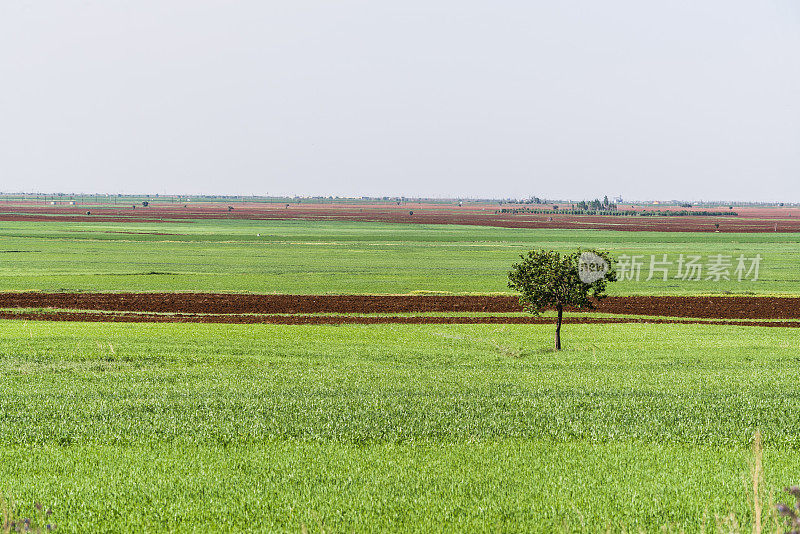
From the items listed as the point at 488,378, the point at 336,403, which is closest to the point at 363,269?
the point at 488,378

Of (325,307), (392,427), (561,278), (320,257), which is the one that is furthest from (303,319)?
(320,257)

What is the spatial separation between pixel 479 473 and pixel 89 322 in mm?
35953

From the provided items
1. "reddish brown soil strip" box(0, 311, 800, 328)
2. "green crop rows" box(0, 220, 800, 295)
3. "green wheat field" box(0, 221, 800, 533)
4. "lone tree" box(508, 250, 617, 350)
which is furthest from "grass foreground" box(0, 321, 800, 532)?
"green crop rows" box(0, 220, 800, 295)

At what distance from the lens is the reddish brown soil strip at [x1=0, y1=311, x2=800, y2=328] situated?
45656 mm

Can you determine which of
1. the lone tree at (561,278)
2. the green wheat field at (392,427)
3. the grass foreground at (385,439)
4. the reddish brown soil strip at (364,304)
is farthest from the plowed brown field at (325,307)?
the grass foreground at (385,439)

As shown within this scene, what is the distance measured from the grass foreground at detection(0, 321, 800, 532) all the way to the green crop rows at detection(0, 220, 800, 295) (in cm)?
3511

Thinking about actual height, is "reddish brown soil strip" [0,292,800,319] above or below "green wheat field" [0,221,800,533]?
below

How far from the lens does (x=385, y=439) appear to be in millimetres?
16750

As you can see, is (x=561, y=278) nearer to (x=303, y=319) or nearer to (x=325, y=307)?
(x=303, y=319)

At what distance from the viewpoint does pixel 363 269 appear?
78125 millimetres

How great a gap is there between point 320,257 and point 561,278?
59663 millimetres

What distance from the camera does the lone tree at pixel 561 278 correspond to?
33.8 m

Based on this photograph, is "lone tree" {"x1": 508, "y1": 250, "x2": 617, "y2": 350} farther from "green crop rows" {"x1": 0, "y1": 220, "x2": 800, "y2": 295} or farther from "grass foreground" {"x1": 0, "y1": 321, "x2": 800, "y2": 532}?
"green crop rows" {"x1": 0, "y1": 220, "x2": 800, "y2": 295}

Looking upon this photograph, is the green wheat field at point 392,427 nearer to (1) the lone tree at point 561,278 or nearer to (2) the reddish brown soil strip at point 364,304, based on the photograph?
(1) the lone tree at point 561,278
